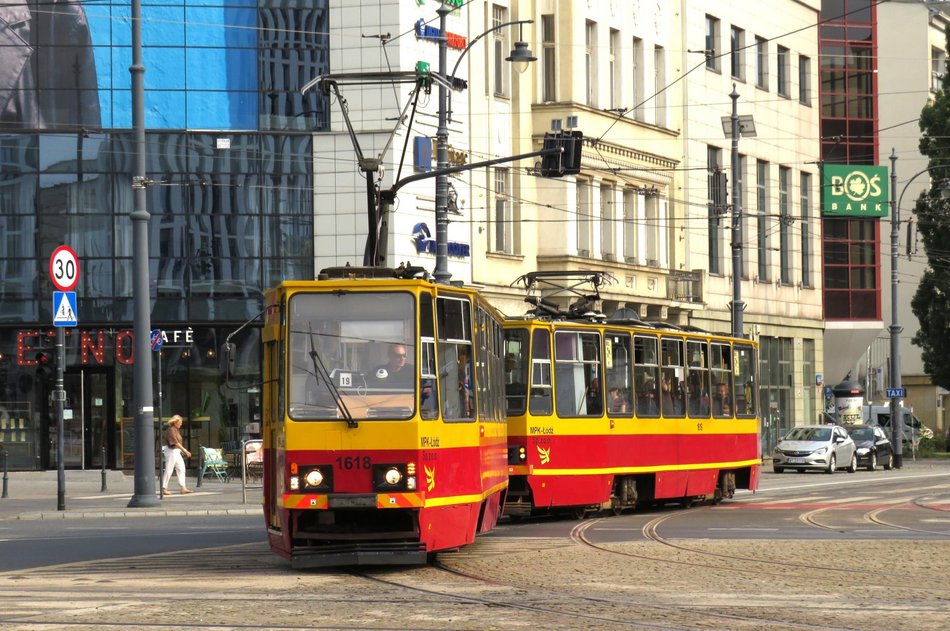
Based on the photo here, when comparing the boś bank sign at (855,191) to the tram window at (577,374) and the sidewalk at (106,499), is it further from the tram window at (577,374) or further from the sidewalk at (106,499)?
the tram window at (577,374)

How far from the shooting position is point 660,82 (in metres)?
54.8

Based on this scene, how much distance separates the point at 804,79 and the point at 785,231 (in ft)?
19.6

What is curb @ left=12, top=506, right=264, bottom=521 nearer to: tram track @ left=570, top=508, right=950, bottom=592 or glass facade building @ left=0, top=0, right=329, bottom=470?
tram track @ left=570, top=508, right=950, bottom=592

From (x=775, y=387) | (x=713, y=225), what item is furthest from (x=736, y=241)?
(x=775, y=387)

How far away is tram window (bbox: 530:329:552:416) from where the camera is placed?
24984 mm

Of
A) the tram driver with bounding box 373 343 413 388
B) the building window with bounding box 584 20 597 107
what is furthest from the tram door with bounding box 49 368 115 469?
the tram driver with bounding box 373 343 413 388

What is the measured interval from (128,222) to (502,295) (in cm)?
976

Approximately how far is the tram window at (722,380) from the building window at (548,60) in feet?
61.5

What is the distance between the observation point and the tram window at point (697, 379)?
2927 cm

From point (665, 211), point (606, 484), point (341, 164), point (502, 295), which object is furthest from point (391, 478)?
point (665, 211)

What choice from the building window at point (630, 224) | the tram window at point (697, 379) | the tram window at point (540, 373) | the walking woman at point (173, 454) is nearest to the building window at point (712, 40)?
the building window at point (630, 224)

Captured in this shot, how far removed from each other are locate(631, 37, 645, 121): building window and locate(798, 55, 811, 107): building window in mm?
13932

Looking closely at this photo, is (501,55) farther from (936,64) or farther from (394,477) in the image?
(936,64)

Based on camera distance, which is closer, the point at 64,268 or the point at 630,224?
the point at 64,268
